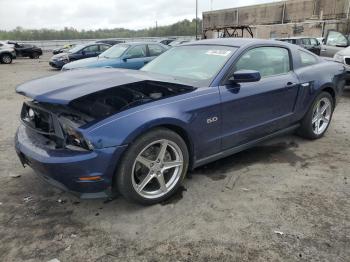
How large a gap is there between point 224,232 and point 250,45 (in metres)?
2.23

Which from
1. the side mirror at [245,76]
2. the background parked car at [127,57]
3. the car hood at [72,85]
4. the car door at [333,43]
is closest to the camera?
the car hood at [72,85]

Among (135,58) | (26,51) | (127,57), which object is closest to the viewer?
(127,57)

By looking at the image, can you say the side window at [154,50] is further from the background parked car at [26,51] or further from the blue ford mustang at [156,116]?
the background parked car at [26,51]

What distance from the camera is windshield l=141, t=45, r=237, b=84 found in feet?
11.8

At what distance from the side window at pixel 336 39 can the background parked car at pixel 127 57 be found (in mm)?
5642

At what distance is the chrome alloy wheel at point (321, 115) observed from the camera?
15.9ft

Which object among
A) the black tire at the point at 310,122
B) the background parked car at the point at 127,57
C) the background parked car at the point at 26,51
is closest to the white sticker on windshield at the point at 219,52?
the black tire at the point at 310,122

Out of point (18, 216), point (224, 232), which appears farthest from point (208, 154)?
point (18, 216)

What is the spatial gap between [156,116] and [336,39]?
10044mm

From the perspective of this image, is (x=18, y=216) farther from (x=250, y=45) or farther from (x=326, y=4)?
(x=326, y=4)

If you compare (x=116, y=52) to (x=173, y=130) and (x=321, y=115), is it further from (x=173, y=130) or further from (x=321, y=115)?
(x=173, y=130)

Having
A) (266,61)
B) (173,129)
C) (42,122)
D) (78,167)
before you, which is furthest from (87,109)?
(266,61)

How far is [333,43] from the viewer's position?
35.0ft

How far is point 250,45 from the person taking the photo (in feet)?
12.6
